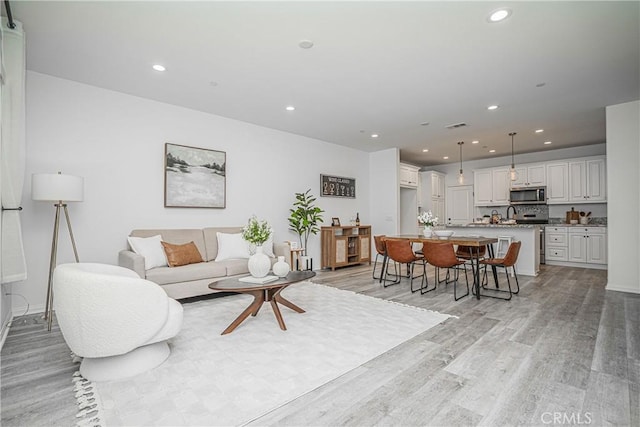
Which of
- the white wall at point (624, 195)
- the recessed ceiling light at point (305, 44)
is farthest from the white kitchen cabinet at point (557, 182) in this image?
the recessed ceiling light at point (305, 44)

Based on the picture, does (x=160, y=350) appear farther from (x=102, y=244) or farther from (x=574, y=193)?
(x=574, y=193)

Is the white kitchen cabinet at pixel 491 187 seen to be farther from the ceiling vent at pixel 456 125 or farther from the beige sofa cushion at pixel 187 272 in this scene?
the beige sofa cushion at pixel 187 272

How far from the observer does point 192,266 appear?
394cm

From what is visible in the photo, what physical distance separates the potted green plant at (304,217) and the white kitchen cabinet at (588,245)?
18.4ft

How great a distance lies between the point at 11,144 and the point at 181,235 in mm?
2190

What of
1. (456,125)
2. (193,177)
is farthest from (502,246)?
(193,177)

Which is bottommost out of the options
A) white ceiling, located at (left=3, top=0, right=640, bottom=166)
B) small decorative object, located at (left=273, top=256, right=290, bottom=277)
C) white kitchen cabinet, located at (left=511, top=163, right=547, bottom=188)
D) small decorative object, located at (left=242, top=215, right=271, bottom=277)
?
small decorative object, located at (left=273, top=256, right=290, bottom=277)

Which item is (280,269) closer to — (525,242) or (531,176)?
(525,242)

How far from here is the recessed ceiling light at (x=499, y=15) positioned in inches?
95.5

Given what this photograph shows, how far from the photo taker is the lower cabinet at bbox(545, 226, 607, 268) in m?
6.41

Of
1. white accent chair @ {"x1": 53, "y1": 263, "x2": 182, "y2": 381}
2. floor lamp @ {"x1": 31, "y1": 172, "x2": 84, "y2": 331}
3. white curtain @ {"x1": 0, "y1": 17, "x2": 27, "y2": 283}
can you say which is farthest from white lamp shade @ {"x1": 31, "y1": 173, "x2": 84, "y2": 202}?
white accent chair @ {"x1": 53, "y1": 263, "x2": 182, "y2": 381}

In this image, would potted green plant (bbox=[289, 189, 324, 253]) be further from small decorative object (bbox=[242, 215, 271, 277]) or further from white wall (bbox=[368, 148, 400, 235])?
small decorative object (bbox=[242, 215, 271, 277])

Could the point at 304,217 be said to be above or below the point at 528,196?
below

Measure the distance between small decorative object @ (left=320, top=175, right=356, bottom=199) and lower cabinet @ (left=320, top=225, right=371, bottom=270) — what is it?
808mm
